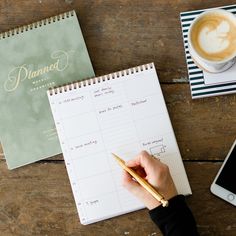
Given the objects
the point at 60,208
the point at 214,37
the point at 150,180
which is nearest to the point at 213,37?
the point at 214,37

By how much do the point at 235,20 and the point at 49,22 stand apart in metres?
0.35

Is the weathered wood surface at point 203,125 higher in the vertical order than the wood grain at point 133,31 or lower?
lower

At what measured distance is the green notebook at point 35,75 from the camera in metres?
0.92

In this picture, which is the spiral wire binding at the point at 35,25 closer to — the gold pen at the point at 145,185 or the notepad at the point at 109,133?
the notepad at the point at 109,133

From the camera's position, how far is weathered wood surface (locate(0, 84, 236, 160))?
2.92 ft

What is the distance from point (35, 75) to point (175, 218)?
1.23 feet

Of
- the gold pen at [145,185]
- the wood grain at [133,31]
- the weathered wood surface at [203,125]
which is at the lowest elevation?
the gold pen at [145,185]

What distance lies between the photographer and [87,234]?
35.2 inches

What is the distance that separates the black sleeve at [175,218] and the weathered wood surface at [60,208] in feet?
0.18

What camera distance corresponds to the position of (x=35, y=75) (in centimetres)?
93

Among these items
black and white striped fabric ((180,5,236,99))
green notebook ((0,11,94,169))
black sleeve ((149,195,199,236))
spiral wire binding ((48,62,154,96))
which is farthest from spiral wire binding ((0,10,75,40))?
black sleeve ((149,195,199,236))

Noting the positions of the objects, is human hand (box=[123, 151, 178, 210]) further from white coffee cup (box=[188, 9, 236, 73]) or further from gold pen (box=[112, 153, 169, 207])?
white coffee cup (box=[188, 9, 236, 73])

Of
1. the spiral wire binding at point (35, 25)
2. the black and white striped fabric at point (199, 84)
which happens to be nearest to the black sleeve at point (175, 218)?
the black and white striped fabric at point (199, 84)

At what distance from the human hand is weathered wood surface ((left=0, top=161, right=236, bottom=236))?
2.3 inches
